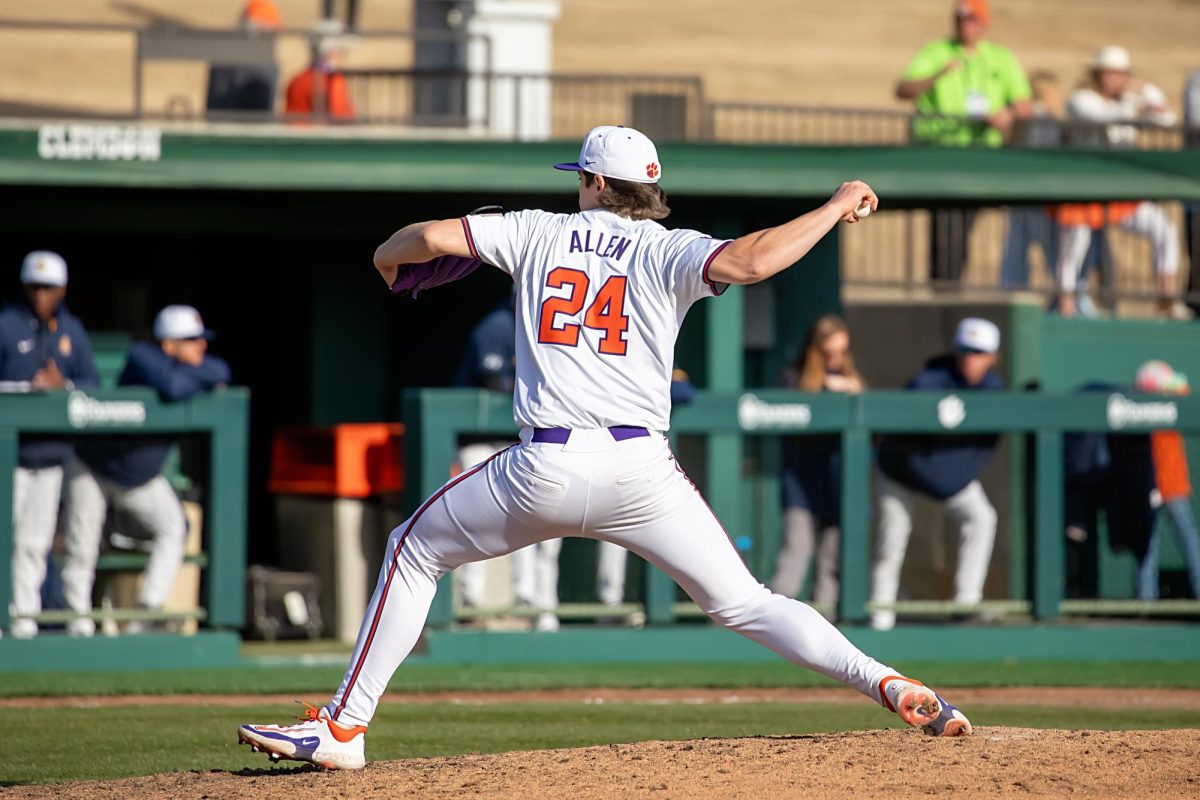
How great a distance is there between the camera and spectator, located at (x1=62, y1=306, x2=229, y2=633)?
986 centimetres

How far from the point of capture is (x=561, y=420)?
17.8 ft

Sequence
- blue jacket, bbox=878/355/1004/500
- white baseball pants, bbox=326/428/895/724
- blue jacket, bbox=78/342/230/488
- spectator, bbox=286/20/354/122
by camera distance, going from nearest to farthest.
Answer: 1. white baseball pants, bbox=326/428/895/724
2. blue jacket, bbox=78/342/230/488
3. blue jacket, bbox=878/355/1004/500
4. spectator, bbox=286/20/354/122

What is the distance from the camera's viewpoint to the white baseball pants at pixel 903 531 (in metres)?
10.8

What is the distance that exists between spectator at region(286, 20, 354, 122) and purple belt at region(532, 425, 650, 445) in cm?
686

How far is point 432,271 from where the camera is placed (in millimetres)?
5676

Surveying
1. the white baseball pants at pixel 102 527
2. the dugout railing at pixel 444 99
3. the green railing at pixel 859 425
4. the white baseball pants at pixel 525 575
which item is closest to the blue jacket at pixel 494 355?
the green railing at pixel 859 425

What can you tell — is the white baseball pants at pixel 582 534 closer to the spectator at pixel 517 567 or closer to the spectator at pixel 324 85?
the spectator at pixel 517 567

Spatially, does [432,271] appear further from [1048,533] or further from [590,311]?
[1048,533]

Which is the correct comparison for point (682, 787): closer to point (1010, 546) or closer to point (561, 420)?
point (561, 420)

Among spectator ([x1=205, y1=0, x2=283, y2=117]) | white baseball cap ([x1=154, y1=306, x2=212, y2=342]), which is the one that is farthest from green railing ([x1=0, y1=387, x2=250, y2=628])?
spectator ([x1=205, y1=0, x2=283, y2=117])

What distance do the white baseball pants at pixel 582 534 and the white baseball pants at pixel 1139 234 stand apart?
1049cm

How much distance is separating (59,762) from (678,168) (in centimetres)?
618

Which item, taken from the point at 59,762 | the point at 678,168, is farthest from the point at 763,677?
the point at 59,762

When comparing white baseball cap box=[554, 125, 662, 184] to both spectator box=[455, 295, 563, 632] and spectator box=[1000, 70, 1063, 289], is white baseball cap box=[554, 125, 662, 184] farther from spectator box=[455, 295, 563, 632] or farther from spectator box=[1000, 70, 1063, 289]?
spectator box=[1000, 70, 1063, 289]
